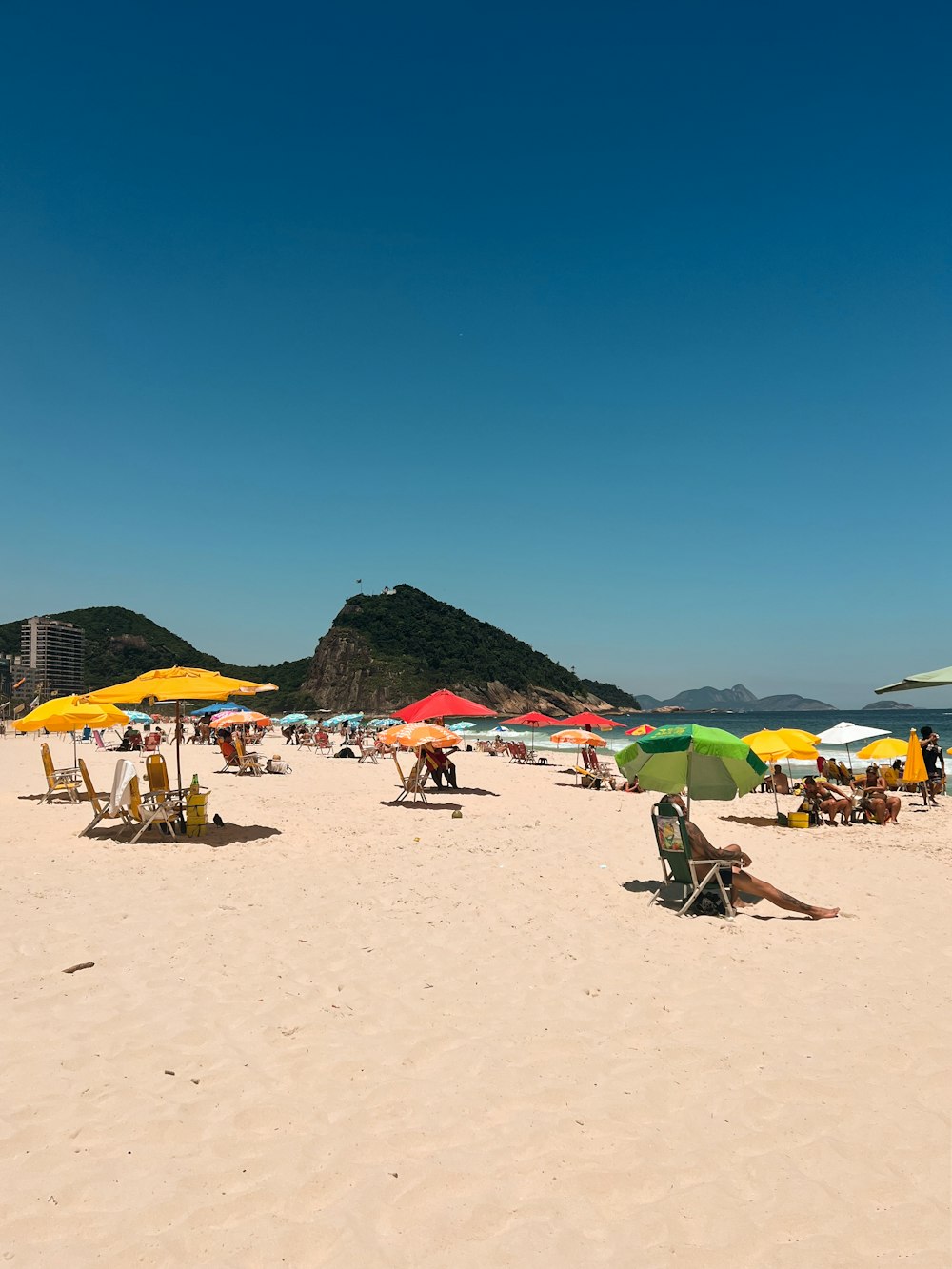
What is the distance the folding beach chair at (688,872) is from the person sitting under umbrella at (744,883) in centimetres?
7

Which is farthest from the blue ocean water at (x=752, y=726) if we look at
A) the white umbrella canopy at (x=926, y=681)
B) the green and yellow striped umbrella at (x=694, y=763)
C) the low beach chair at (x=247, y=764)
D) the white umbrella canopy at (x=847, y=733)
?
the white umbrella canopy at (x=926, y=681)

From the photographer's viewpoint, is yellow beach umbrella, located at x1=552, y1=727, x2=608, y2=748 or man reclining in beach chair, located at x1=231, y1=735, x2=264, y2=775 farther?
yellow beach umbrella, located at x1=552, y1=727, x2=608, y2=748

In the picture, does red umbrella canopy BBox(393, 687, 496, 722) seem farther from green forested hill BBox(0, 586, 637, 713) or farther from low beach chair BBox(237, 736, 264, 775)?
green forested hill BBox(0, 586, 637, 713)

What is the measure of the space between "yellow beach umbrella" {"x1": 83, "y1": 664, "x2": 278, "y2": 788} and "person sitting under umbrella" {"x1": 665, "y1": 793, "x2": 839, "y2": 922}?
5.19m

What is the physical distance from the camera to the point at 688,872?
23.0ft

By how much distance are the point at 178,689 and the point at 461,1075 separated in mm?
7075

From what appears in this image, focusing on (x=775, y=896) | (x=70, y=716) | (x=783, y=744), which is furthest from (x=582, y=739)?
(x=775, y=896)

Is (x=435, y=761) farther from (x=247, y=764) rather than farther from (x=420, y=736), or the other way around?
(x=247, y=764)

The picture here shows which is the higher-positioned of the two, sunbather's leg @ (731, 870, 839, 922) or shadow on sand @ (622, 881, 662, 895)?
sunbather's leg @ (731, 870, 839, 922)

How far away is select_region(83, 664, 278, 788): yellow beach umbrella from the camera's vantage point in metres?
9.43

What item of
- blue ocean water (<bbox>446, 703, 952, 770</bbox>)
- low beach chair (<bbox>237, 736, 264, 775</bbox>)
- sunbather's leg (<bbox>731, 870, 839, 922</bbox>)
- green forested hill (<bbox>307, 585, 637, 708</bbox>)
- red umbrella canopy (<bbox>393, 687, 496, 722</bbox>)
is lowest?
blue ocean water (<bbox>446, 703, 952, 770</bbox>)

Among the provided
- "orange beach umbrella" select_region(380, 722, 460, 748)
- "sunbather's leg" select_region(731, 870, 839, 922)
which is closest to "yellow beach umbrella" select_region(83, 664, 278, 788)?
"orange beach umbrella" select_region(380, 722, 460, 748)

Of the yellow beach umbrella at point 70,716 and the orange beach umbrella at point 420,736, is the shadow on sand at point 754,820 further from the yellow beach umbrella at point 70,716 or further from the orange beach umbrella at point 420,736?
the yellow beach umbrella at point 70,716

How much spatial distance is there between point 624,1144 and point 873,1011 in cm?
233
